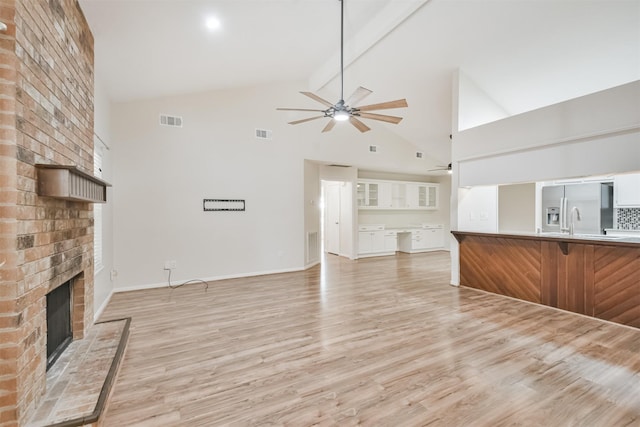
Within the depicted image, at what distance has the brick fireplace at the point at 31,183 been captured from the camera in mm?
1562

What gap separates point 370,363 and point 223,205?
13.5ft

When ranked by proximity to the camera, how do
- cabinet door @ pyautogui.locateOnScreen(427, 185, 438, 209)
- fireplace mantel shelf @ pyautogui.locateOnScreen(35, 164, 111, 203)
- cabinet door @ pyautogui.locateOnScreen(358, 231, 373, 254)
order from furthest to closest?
cabinet door @ pyautogui.locateOnScreen(427, 185, 438, 209) → cabinet door @ pyautogui.locateOnScreen(358, 231, 373, 254) → fireplace mantel shelf @ pyautogui.locateOnScreen(35, 164, 111, 203)

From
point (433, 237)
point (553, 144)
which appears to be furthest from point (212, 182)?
point (433, 237)

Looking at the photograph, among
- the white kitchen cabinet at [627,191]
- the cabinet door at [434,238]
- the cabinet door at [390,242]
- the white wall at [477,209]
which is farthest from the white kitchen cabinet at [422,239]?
the white kitchen cabinet at [627,191]

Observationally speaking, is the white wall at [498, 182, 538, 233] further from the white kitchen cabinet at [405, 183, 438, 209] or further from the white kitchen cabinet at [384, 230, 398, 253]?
the white kitchen cabinet at [384, 230, 398, 253]

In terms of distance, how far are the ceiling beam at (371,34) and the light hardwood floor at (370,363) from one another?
3919mm

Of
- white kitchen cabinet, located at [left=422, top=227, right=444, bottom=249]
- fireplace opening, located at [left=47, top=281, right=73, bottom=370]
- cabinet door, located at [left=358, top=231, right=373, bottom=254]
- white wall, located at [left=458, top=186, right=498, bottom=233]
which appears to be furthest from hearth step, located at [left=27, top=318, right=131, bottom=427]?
white kitchen cabinet, located at [left=422, top=227, right=444, bottom=249]

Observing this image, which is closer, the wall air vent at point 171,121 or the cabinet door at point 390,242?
the wall air vent at point 171,121

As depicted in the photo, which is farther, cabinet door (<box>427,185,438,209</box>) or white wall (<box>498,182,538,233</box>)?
cabinet door (<box>427,185,438,209</box>)

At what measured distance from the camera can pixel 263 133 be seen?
6.00 meters

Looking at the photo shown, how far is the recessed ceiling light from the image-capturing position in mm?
3230

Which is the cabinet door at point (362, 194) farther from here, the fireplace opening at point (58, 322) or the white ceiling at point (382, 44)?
the fireplace opening at point (58, 322)

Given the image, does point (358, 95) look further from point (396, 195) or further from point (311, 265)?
point (396, 195)

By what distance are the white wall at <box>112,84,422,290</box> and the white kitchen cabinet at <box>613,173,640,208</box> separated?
4944 millimetres
